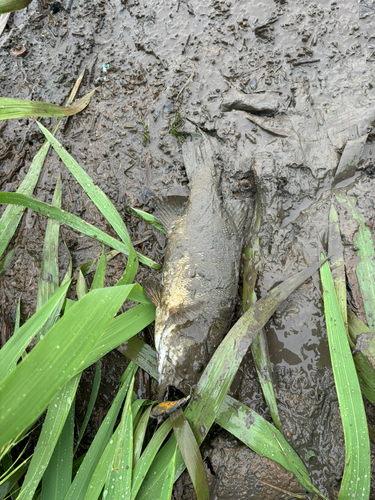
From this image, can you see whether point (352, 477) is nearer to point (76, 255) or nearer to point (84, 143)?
point (76, 255)

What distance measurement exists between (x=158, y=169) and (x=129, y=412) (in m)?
2.14

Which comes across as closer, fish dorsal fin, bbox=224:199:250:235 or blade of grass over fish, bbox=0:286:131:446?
blade of grass over fish, bbox=0:286:131:446

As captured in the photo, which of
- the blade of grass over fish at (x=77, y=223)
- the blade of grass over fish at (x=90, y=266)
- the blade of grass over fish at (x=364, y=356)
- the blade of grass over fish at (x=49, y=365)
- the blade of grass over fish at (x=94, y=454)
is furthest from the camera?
the blade of grass over fish at (x=90, y=266)

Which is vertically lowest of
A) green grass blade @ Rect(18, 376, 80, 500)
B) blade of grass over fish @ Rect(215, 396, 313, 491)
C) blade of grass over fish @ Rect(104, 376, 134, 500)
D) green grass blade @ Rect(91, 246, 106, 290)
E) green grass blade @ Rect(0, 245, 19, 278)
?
blade of grass over fish @ Rect(215, 396, 313, 491)

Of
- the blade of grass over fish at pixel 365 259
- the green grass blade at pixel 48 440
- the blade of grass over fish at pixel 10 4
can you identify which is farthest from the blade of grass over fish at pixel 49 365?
the blade of grass over fish at pixel 10 4

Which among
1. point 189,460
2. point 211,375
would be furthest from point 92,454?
point 211,375

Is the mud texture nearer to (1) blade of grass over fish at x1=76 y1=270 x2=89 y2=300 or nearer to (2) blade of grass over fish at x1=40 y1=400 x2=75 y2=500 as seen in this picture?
(1) blade of grass over fish at x1=76 y1=270 x2=89 y2=300

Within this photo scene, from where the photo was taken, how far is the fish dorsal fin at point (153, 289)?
2769 millimetres

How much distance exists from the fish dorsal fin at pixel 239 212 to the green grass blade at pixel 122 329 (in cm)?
103

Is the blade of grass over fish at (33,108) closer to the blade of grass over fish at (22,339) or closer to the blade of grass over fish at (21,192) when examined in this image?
the blade of grass over fish at (21,192)

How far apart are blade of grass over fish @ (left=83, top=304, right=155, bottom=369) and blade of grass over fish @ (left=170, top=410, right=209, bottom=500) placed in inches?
24.6

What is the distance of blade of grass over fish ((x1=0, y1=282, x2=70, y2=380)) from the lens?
2.01m

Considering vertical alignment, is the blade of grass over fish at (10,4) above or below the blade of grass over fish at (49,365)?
above

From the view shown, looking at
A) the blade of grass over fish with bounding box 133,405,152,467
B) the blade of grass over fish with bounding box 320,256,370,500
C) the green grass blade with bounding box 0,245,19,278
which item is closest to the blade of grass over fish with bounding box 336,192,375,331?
the blade of grass over fish with bounding box 320,256,370,500
